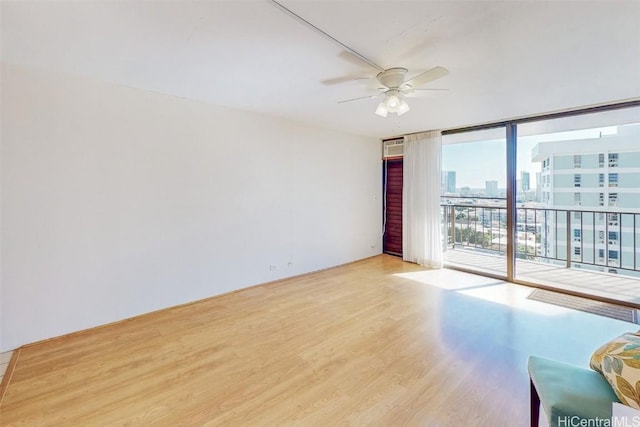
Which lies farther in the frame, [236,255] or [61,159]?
[236,255]

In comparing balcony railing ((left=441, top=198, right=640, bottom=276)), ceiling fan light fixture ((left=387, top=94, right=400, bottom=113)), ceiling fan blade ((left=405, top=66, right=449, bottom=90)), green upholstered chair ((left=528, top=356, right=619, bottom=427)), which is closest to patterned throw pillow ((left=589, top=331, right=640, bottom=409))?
green upholstered chair ((left=528, top=356, right=619, bottom=427))

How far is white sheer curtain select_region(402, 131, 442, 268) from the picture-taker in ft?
16.1

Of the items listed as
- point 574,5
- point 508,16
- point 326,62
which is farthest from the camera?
point 326,62

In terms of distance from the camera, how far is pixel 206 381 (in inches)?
80.6

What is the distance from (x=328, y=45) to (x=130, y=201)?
251 cm

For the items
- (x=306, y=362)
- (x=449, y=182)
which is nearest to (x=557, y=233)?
(x=449, y=182)

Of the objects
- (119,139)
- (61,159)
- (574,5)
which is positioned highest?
(574,5)

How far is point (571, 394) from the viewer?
3.93ft

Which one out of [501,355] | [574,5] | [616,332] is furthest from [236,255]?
[616,332]

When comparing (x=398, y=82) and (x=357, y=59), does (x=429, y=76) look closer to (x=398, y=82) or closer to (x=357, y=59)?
(x=398, y=82)

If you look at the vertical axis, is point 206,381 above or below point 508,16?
below

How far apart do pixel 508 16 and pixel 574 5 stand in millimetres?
331

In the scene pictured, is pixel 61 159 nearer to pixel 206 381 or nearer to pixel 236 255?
pixel 236 255

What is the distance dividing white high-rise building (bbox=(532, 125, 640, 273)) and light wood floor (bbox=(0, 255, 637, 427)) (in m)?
1.86
